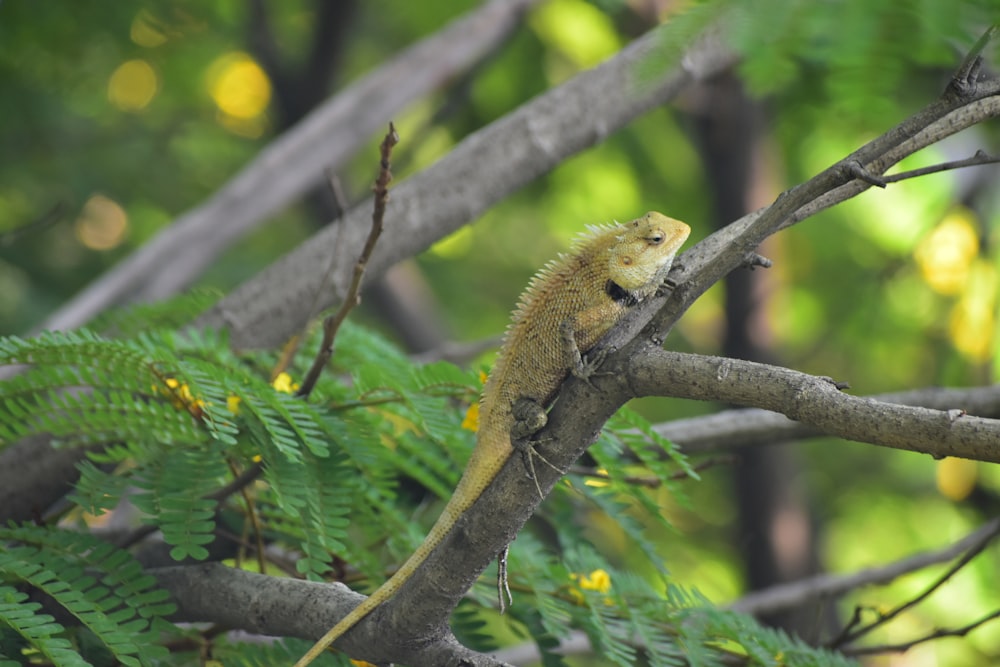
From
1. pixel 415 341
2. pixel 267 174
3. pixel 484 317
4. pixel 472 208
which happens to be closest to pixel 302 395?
pixel 472 208

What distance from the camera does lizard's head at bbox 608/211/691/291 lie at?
337 cm

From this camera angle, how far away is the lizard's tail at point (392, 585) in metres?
2.71

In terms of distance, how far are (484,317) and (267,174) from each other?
13.7ft

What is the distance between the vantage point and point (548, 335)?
3.20 metres

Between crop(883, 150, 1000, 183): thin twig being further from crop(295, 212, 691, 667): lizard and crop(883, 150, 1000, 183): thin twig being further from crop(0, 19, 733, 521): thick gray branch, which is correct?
crop(0, 19, 733, 521): thick gray branch

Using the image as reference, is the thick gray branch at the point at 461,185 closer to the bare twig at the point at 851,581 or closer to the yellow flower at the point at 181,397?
the yellow flower at the point at 181,397

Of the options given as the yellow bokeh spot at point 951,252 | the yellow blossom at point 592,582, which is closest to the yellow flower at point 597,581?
the yellow blossom at point 592,582

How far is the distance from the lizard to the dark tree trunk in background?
368 cm

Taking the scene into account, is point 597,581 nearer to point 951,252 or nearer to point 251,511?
point 251,511

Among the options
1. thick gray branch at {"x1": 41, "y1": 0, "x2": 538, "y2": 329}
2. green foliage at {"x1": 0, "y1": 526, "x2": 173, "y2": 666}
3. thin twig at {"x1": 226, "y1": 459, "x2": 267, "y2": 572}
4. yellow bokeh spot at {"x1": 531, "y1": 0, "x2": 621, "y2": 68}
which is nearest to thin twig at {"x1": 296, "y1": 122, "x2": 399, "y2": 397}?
thin twig at {"x1": 226, "y1": 459, "x2": 267, "y2": 572}

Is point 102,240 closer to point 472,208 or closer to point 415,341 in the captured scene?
point 415,341

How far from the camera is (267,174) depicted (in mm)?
6184

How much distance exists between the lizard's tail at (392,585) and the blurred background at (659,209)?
2.68m

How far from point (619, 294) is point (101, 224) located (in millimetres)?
5641
